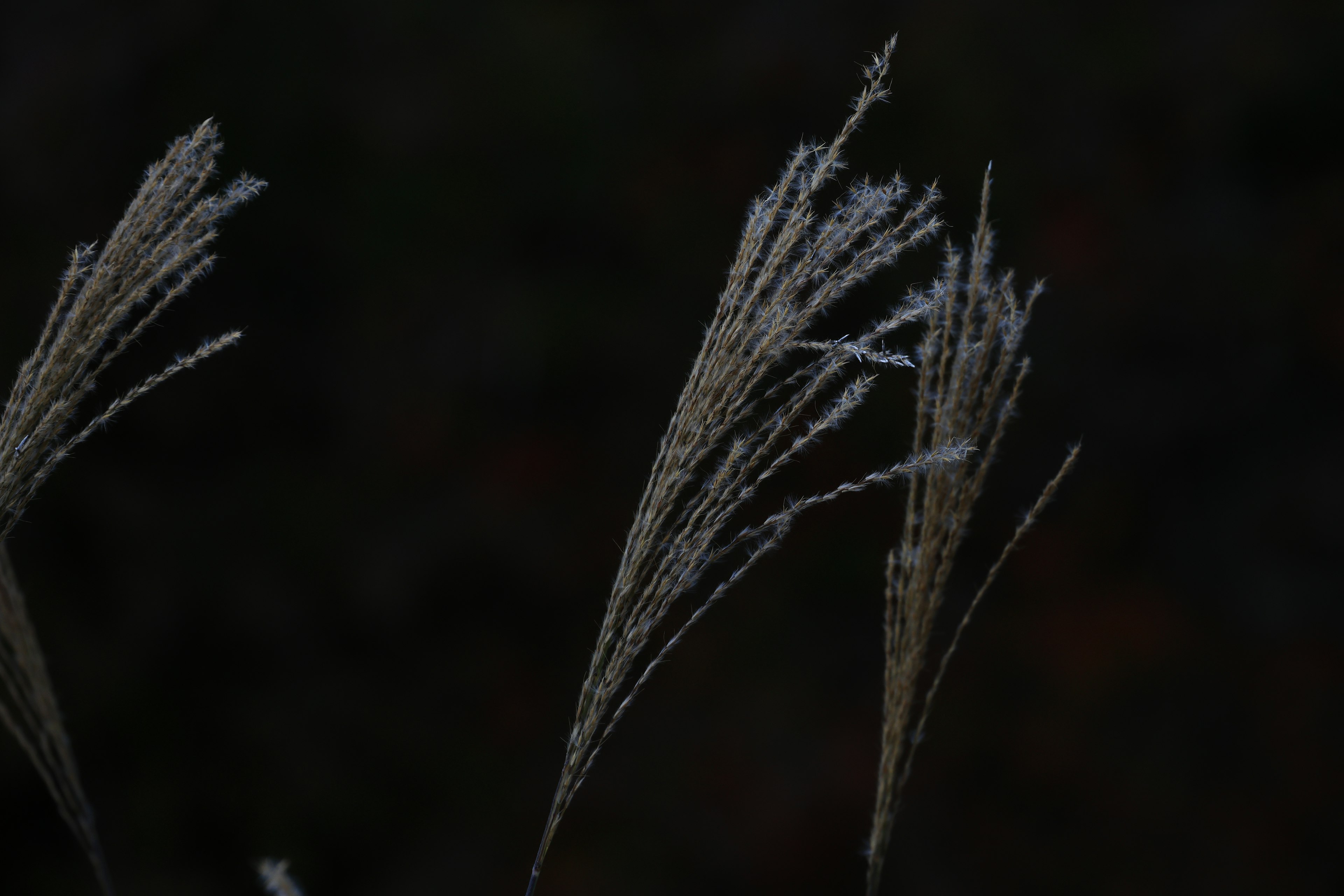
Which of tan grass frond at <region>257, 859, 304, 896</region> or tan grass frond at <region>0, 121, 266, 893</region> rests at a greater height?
tan grass frond at <region>0, 121, 266, 893</region>

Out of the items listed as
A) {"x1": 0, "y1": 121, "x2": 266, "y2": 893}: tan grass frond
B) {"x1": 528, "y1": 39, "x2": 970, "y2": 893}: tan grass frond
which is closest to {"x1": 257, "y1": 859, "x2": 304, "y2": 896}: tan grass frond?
{"x1": 528, "y1": 39, "x2": 970, "y2": 893}: tan grass frond

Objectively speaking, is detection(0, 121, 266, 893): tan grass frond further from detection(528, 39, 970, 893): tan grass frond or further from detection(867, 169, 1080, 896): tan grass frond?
detection(867, 169, 1080, 896): tan grass frond

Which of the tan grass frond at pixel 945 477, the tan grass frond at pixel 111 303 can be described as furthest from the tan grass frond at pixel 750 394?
the tan grass frond at pixel 111 303

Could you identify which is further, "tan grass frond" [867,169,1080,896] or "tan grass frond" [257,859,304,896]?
"tan grass frond" [867,169,1080,896]

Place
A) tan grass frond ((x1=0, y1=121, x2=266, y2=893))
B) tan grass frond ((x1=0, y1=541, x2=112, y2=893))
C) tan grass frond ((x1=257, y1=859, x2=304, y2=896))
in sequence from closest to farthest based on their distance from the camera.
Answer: tan grass frond ((x1=257, y1=859, x2=304, y2=896)) < tan grass frond ((x1=0, y1=121, x2=266, y2=893)) < tan grass frond ((x1=0, y1=541, x2=112, y2=893))

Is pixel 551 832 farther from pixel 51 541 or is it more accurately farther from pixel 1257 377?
pixel 1257 377

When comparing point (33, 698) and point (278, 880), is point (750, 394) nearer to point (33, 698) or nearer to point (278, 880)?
point (278, 880)

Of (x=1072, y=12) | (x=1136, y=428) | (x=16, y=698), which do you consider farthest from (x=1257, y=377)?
(x=16, y=698)
